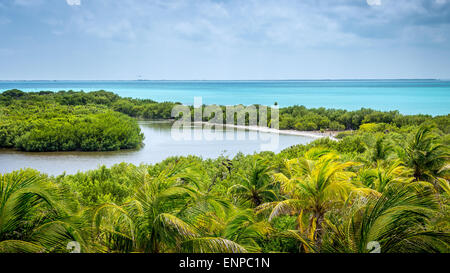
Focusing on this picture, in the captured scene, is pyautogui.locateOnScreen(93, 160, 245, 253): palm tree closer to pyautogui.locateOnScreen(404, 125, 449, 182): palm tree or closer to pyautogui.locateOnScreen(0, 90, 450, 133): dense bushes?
pyautogui.locateOnScreen(404, 125, 449, 182): palm tree

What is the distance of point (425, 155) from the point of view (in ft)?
25.2

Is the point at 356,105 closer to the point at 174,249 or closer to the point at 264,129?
the point at 264,129

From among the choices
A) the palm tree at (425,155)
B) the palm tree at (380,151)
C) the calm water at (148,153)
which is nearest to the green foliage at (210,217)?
the palm tree at (425,155)

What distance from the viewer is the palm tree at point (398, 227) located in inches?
117

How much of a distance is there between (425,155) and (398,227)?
5.54 m

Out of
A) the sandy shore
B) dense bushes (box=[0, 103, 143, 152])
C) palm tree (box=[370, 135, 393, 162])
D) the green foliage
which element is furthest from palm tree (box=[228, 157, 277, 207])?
the sandy shore

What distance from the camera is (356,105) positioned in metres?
34.9

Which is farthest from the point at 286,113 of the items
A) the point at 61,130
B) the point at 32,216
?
the point at 32,216

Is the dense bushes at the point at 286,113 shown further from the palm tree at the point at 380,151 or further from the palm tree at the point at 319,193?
the palm tree at the point at 319,193

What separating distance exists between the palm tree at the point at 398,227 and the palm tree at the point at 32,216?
3.04m

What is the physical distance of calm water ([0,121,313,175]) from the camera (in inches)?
480

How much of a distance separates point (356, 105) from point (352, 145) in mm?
20209

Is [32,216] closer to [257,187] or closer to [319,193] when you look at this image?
[319,193]

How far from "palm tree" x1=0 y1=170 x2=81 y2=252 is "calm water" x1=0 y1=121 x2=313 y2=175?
5062 mm
